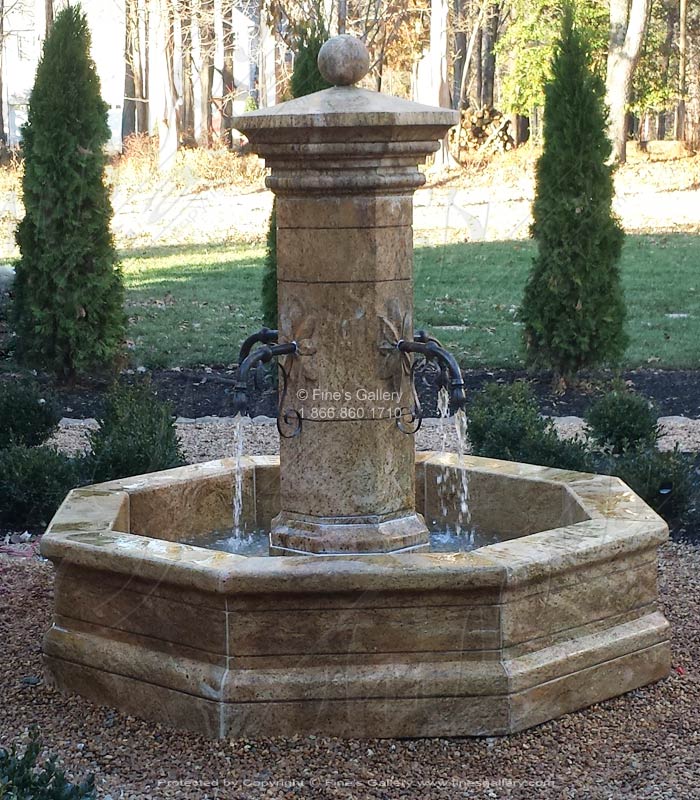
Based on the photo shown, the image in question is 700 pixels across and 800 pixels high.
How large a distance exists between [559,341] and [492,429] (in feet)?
11.0

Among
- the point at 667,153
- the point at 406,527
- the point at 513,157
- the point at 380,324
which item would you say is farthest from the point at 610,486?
the point at 667,153

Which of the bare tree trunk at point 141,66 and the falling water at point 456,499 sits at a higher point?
the bare tree trunk at point 141,66

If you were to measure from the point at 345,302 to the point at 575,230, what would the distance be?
5.93 meters

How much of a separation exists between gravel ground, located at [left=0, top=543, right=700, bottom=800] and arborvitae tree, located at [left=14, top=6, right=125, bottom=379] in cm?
608

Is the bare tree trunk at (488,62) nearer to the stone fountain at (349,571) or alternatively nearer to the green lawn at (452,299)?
the green lawn at (452,299)

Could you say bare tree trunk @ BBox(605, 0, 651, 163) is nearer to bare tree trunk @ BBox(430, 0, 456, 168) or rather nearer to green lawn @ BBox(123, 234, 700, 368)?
bare tree trunk @ BBox(430, 0, 456, 168)

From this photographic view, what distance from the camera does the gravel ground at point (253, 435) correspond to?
7934 mm

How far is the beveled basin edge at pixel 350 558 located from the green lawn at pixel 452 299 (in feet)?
21.5

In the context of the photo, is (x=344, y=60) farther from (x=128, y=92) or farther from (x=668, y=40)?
(x=668, y=40)

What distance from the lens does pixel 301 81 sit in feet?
33.1

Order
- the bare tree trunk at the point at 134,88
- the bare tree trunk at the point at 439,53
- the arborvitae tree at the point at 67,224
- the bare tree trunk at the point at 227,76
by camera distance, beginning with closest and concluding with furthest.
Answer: the arborvitae tree at the point at 67,224, the bare tree trunk at the point at 439,53, the bare tree trunk at the point at 227,76, the bare tree trunk at the point at 134,88

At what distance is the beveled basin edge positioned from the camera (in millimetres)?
3789

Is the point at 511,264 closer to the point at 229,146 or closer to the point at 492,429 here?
the point at 492,429

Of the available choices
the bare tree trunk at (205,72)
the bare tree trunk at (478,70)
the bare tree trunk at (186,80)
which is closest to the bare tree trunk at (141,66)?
the bare tree trunk at (186,80)
